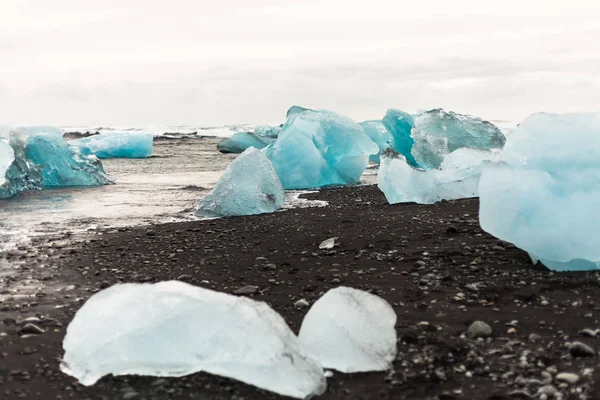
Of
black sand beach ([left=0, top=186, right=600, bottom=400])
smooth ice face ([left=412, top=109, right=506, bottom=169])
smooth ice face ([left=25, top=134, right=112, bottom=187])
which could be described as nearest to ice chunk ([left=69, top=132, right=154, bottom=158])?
smooth ice face ([left=25, top=134, right=112, bottom=187])

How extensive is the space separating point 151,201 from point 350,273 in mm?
5477

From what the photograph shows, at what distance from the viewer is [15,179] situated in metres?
10.3

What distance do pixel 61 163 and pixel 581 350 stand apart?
10.8m

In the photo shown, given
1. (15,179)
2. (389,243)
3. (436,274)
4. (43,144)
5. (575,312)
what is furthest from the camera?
(43,144)

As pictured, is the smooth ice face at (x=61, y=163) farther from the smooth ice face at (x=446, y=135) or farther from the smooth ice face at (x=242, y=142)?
the smooth ice face at (x=242, y=142)

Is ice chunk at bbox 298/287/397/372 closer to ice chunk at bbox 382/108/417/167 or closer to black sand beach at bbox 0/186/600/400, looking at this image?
black sand beach at bbox 0/186/600/400

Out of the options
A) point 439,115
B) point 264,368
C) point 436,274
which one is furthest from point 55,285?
point 439,115

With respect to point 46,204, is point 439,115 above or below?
above

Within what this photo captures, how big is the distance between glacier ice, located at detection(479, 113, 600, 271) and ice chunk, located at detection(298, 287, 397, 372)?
1.49 m

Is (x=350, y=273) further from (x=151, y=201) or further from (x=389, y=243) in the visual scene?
(x=151, y=201)

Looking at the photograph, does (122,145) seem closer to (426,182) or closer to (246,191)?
(246,191)

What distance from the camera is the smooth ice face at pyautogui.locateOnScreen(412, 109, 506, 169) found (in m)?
11.7

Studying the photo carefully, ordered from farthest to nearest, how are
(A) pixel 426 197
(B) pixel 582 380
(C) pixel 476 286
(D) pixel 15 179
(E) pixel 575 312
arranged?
(D) pixel 15 179, (A) pixel 426 197, (C) pixel 476 286, (E) pixel 575 312, (B) pixel 582 380

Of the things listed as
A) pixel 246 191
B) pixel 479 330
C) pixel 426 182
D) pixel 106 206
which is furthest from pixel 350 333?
pixel 106 206
